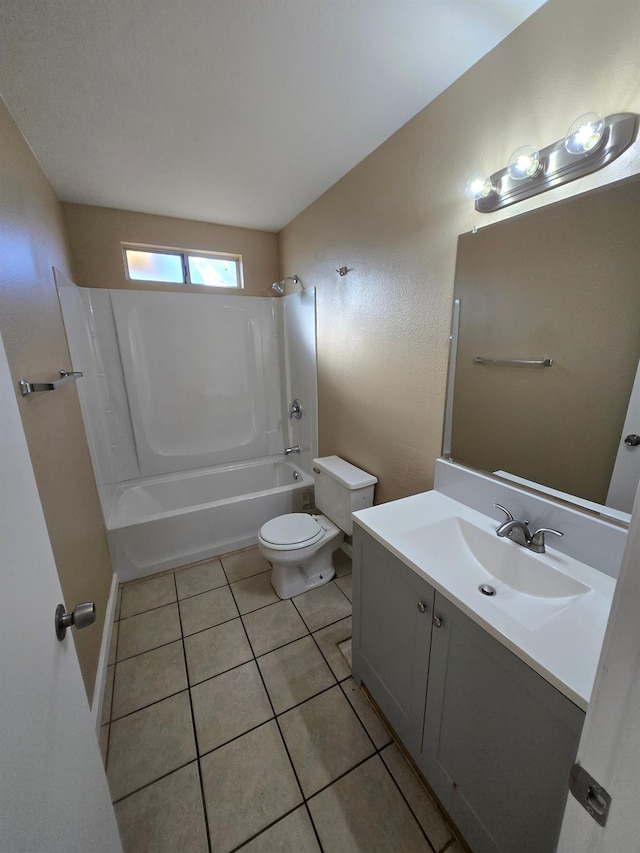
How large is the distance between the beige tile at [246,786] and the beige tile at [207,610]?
66 cm

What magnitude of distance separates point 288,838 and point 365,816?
263mm

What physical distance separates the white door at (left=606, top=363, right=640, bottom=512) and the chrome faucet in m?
0.20

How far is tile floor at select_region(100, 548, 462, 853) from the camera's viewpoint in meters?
1.09

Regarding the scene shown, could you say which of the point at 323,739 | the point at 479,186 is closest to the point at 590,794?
the point at 323,739

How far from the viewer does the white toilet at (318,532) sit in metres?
2.00

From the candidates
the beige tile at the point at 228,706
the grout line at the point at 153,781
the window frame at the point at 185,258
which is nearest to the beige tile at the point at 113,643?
the beige tile at the point at 228,706

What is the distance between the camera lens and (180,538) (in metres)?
2.38

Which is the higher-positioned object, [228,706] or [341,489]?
[341,489]

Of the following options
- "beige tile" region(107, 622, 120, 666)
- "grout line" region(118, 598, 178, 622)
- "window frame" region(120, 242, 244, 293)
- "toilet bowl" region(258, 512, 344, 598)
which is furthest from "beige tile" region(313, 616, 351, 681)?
"window frame" region(120, 242, 244, 293)

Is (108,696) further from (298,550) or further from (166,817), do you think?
(298,550)

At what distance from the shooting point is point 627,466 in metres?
1.00

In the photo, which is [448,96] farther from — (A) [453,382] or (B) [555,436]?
(B) [555,436]

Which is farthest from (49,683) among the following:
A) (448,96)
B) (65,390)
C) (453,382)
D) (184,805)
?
(448,96)

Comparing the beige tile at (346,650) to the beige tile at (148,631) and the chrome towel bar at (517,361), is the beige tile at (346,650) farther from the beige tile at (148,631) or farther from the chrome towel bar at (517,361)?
the chrome towel bar at (517,361)
